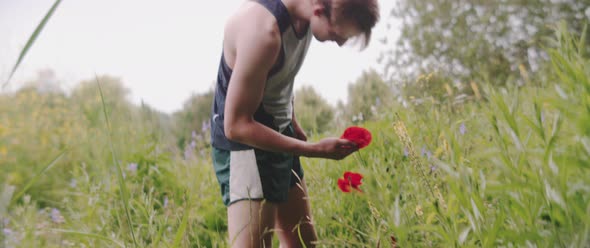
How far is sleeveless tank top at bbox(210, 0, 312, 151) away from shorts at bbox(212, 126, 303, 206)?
0.15 feet

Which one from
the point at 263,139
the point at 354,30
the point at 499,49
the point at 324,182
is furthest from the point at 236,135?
the point at 499,49

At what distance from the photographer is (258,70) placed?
1.64 m

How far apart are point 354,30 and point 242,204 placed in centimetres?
81

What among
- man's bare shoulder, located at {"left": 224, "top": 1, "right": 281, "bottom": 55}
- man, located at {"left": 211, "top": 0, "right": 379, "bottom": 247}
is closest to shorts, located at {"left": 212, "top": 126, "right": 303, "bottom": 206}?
man, located at {"left": 211, "top": 0, "right": 379, "bottom": 247}

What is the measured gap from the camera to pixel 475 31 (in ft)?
36.8

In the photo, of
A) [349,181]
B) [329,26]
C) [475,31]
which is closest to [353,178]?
[349,181]

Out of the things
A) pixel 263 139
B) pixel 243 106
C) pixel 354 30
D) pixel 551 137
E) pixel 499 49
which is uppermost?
pixel 354 30

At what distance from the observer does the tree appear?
10594 millimetres

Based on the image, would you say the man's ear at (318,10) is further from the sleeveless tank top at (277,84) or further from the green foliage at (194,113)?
the green foliage at (194,113)

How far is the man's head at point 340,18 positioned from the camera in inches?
68.9

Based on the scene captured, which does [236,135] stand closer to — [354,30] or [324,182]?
[354,30]

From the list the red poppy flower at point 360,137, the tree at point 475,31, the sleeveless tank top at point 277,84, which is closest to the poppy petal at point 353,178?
the red poppy flower at point 360,137

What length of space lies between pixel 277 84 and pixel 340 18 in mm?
390

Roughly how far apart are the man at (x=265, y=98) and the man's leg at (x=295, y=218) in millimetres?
145
